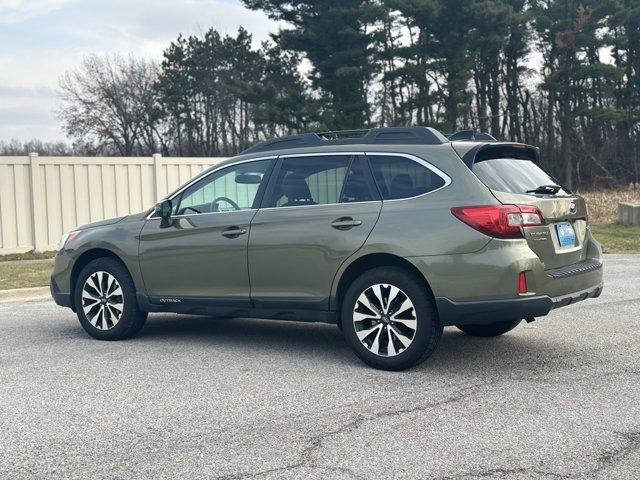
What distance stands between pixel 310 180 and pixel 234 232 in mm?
806

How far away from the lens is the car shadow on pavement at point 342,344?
257 inches

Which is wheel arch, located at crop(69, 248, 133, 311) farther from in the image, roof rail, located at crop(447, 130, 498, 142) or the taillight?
the taillight

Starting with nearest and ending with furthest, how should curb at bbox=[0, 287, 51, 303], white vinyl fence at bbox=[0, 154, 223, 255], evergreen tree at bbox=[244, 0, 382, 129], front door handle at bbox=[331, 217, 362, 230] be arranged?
front door handle at bbox=[331, 217, 362, 230], curb at bbox=[0, 287, 51, 303], white vinyl fence at bbox=[0, 154, 223, 255], evergreen tree at bbox=[244, 0, 382, 129]

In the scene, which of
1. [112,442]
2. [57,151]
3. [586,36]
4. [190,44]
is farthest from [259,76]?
[112,442]

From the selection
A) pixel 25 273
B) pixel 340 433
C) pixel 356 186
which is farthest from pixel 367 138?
pixel 25 273

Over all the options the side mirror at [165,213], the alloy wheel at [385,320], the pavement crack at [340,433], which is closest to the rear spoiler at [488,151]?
the alloy wheel at [385,320]

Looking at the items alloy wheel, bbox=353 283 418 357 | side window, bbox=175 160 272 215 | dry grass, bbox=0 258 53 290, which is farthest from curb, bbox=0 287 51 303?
alloy wheel, bbox=353 283 418 357

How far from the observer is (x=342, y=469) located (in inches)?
162

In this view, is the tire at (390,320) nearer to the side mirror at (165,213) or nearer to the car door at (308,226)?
the car door at (308,226)

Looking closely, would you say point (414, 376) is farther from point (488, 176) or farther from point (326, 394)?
point (488, 176)

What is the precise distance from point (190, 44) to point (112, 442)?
55820 millimetres

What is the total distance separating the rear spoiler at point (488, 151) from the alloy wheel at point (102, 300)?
3463 millimetres

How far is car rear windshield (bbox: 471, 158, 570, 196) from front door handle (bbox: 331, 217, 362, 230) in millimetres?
973

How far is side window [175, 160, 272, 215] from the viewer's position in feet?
23.6
